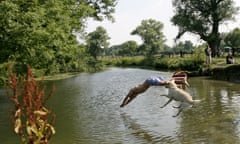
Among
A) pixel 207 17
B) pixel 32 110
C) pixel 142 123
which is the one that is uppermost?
pixel 207 17

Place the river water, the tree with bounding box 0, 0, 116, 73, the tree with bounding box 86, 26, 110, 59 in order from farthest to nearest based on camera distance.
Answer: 1. the tree with bounding box 86, 26, 110, 59
2. the tree with bounding box 0, 0, 116, 73
3. the river water

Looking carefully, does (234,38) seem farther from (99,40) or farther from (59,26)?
(59,26)

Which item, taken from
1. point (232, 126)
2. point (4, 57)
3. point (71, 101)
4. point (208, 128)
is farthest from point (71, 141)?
point (4, 57)

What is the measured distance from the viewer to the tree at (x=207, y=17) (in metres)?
56.7

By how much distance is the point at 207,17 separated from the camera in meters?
57.3

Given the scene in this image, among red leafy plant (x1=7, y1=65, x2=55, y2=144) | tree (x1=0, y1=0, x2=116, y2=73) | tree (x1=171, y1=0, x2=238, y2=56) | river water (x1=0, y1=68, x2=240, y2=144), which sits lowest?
river water (x1=0, y1=68, x2=240, y2=144)

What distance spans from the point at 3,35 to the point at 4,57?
1.69 metres

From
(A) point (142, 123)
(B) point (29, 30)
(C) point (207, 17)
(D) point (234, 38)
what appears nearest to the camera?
(A) point (142, 123)

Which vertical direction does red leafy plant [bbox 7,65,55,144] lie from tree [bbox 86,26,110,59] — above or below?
below

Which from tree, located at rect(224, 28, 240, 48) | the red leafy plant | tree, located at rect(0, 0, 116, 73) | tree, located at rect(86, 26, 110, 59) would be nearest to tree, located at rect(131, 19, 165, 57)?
tree, located at rect(86, 26, 110, 59)

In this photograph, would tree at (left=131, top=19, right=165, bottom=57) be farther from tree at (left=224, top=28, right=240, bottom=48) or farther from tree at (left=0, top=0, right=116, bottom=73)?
tree at (left=0, top=0, right=116, bottom=73)

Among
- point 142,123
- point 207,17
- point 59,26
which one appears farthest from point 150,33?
point 142,123

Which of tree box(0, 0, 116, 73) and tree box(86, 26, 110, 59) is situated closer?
tree box(0, 0, 116, 73)

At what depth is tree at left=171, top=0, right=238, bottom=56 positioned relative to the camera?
5672cm
